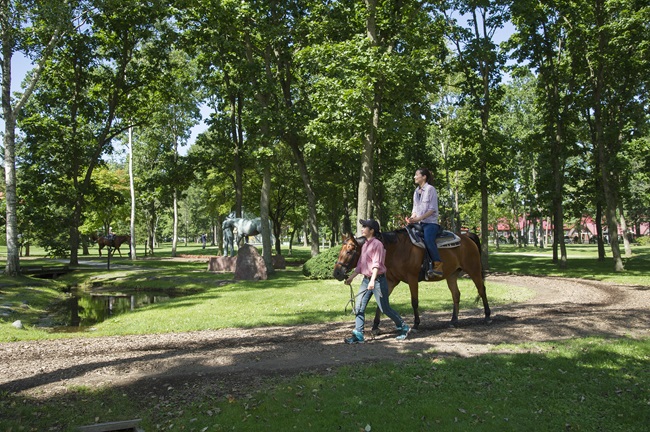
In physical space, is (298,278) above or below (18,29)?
below

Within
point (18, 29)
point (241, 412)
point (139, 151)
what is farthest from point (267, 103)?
point (139, 151)

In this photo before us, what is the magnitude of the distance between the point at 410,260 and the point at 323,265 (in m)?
13.3

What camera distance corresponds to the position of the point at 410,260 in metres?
10.0

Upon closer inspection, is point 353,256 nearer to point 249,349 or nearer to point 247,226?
point 249,349

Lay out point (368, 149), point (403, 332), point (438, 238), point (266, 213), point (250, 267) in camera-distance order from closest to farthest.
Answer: point (403, 332) → point (438, 238) → point (368, 149) → point (250, 267) → point (266, 213)

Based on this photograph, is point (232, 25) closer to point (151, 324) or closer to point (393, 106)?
point (393, 106)

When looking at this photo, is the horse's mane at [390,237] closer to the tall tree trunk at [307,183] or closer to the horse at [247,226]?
the tall tree trunk at [307,183]

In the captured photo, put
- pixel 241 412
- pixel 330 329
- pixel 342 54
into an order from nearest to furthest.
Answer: pixel 241 412, pixel 330 329, pixel 342 54

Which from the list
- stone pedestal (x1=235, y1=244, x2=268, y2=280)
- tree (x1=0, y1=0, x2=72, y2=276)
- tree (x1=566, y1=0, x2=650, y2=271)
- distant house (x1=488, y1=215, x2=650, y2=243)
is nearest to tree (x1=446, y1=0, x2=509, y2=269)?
tree (x1=566, y1=0, x2=650, y2=271)

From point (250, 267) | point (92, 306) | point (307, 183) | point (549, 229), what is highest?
point (307, 183)

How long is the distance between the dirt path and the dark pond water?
14.8 feet

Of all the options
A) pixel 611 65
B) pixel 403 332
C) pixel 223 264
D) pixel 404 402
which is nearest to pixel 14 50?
pixel 223 264

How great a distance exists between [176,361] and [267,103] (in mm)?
21636

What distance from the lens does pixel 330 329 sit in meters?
11.2
